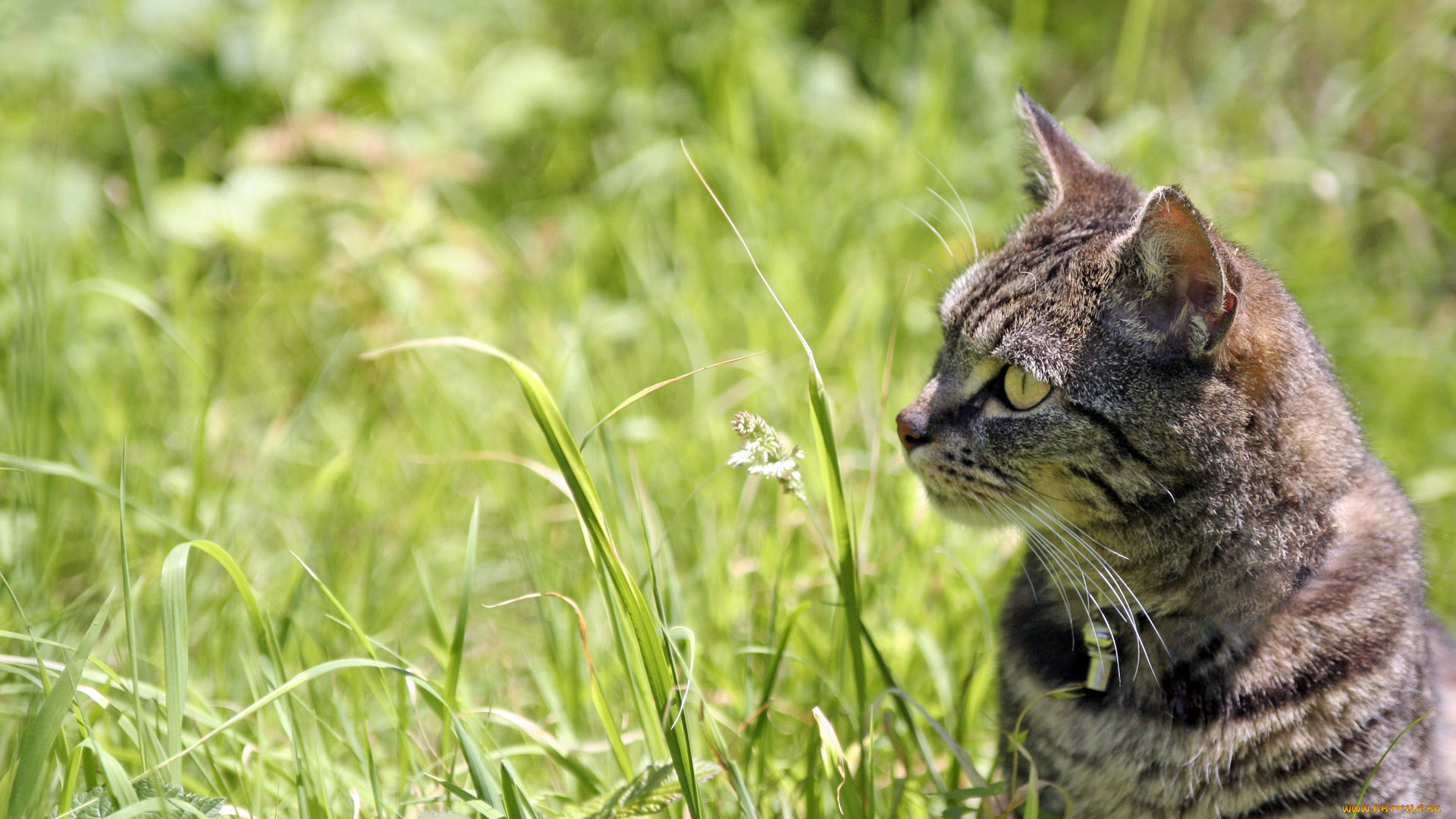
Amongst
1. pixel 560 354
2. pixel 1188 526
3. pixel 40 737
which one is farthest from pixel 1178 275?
pixel 560 354

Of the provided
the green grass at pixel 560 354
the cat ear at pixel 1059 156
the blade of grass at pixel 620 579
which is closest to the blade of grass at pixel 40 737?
the green grass at pixel 560 354

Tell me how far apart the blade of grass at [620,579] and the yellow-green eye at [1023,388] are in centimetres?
61

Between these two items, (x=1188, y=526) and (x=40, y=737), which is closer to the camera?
(x=40, y=737)

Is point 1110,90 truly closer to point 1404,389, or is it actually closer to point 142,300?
point 1404,389

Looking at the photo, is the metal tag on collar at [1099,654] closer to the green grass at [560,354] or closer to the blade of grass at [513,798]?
the green grass at [560,354]

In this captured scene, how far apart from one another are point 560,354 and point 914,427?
140 centimetres

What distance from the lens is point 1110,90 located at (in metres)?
3.57

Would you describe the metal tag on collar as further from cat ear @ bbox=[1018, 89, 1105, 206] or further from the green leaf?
cat ear @ bbox=[1018, 89, 1105, 206]

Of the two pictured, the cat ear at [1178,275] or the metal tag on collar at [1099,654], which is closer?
the cat ear at [1178,275]

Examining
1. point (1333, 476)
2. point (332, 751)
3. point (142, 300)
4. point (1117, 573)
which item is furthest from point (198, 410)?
point (1333, 476)

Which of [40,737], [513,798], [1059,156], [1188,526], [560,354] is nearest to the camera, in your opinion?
[40,737]

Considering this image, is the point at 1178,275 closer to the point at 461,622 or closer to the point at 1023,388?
the point at 1023,388

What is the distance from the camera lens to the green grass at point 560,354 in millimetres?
1481

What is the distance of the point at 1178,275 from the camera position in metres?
1.31
